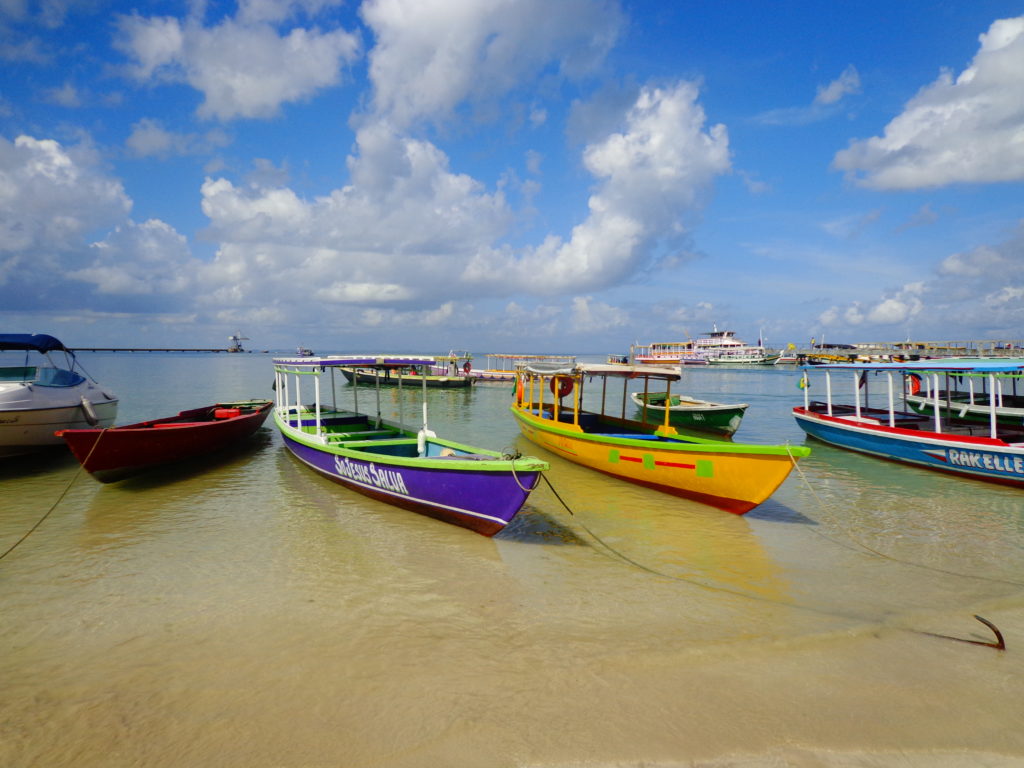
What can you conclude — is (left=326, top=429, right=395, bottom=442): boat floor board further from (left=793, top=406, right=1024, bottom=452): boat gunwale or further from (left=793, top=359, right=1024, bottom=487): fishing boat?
(left=793, top=406, right=1024, bottom=452): boat gunwale

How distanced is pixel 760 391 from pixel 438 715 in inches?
1735

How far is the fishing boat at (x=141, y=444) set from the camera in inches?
396

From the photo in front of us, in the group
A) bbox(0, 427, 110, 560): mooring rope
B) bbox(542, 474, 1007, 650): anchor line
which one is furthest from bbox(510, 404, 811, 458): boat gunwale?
bbox(0, 427, 110, 560): mooring rope

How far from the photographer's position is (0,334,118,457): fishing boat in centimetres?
1153

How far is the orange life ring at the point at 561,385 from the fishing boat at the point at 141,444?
28.4 ft

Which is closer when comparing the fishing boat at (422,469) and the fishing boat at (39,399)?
the fishing boat at (422,469)

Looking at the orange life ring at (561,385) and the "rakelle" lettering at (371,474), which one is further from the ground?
the orange life ring at (561,385)

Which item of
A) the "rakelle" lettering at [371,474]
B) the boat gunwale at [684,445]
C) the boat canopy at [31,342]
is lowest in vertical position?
the "rakelle" lettering at [371,474]

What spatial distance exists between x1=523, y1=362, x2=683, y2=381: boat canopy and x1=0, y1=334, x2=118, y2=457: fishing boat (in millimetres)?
11391

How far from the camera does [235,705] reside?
4133 mm

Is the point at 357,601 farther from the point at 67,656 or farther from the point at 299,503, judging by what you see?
the point at 299,503

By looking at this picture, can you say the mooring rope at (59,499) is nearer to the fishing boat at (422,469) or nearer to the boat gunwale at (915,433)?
the fishing boat at (422,469)

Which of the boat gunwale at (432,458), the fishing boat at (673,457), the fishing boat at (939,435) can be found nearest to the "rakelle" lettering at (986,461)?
the fishing boat at (939,435)

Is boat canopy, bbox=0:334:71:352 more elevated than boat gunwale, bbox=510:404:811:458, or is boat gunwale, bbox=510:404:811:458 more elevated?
boat canopy, bbox=0:334:71:352
